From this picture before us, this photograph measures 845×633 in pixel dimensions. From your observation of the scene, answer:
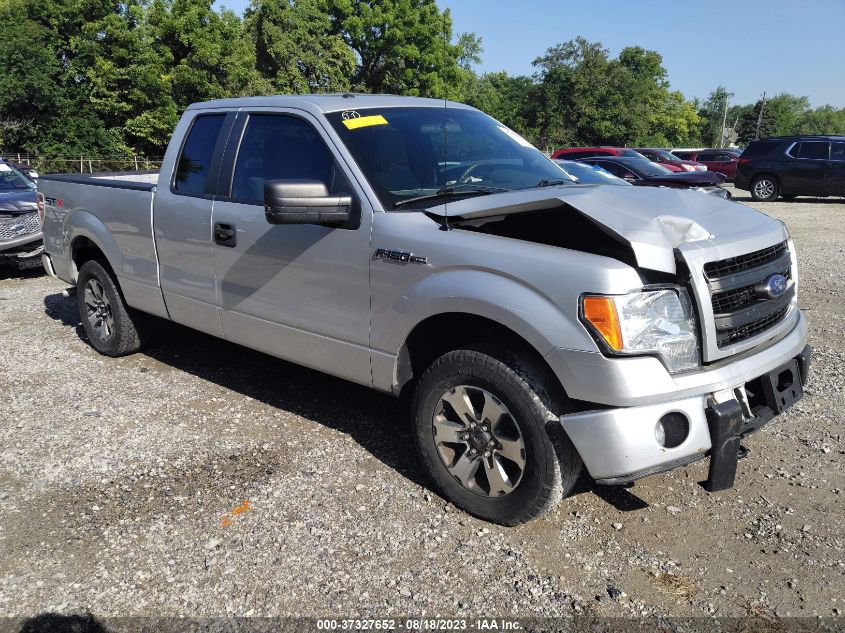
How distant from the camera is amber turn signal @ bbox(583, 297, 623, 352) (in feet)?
8.69

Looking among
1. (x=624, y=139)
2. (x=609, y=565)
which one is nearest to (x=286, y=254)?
A: (x=609, y=565)

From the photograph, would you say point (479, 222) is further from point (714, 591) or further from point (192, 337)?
point (192, 337)

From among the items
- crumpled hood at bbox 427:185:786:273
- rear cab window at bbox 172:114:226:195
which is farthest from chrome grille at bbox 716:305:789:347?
rear cab window at bbox 172:114:226:195

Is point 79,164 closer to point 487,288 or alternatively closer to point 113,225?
point 113,225

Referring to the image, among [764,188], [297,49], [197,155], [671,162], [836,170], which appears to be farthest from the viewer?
[297,49]

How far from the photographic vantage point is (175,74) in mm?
38906

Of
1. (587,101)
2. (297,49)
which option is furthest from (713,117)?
(297,49)

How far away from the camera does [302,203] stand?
3279 millimetres

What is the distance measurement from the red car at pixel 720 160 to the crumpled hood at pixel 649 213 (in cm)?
2562

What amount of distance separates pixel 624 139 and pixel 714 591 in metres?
61.5

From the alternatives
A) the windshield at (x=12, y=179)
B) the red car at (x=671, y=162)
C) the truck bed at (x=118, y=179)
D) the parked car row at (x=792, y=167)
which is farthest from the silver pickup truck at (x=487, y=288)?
the red car at (x=671, y=162)

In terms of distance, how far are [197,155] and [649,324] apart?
3.28m

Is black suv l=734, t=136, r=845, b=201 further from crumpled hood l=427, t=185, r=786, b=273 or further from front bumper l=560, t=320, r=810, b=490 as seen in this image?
front bumper l=560, t=320, r=810, b=490

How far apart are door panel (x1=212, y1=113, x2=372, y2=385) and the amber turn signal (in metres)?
1.26
